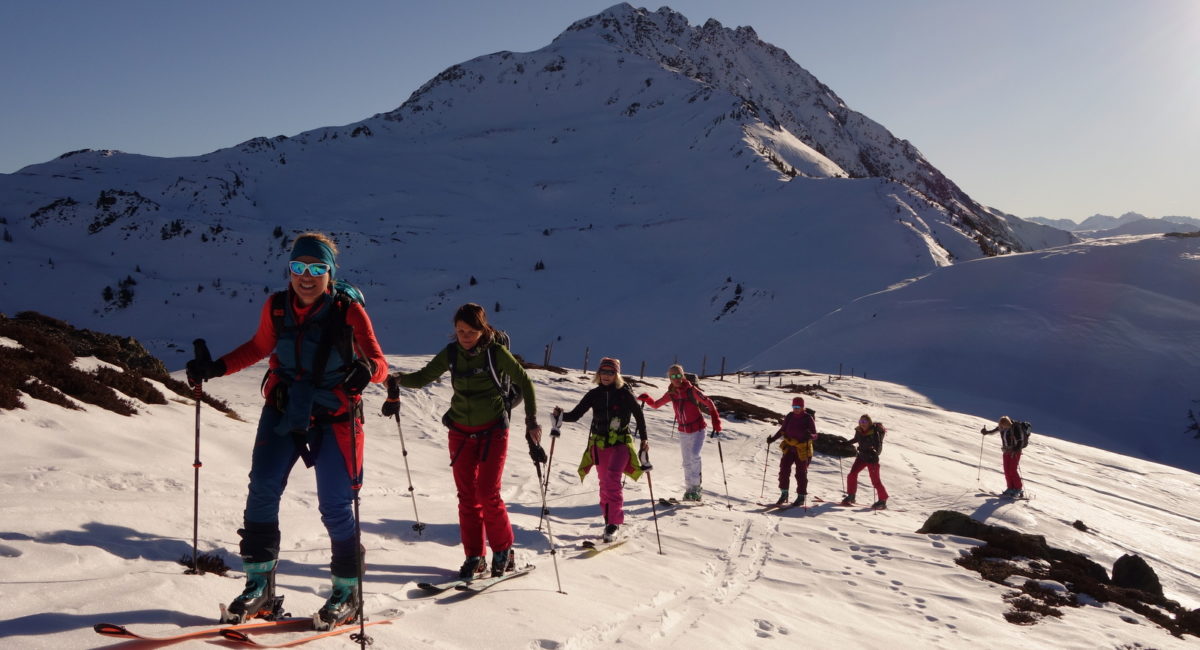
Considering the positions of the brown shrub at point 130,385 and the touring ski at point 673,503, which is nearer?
the brown shrub at point 130,385

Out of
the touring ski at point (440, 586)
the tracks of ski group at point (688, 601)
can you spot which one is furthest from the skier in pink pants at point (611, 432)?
the touring ski at point (440, 586)

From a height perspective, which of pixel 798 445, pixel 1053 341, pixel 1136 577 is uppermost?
pixel 1053 341

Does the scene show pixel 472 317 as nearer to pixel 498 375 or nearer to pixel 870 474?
pixel 498 375

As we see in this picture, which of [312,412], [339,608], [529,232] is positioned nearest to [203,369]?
[312,412]

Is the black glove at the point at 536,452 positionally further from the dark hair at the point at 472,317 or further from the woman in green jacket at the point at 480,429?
the dark hair at the point at 472,317

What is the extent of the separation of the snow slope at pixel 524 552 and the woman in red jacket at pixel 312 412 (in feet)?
1.41

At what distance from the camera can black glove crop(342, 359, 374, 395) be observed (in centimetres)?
371

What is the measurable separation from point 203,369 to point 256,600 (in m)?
1.44

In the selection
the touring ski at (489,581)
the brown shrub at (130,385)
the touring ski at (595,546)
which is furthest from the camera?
the brown shrub at (130,385)

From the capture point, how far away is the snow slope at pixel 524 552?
4012 mm

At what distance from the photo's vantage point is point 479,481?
5.32 m

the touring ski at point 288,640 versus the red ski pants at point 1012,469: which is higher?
the touring ski at point 288,640

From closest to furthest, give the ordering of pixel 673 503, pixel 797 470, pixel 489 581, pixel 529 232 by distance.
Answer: pixel 489 581 → pixel 673 503 → pixel 797 470 → pixel 529 232

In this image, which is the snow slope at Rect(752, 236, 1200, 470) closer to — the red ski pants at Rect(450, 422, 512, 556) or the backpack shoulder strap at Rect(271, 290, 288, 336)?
the red ski pants at Rect(450, 422, 512, 556)
